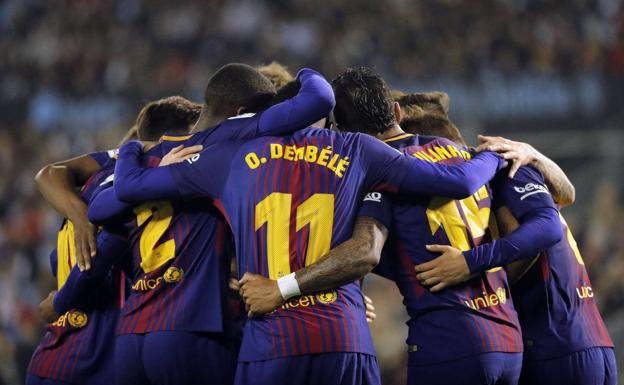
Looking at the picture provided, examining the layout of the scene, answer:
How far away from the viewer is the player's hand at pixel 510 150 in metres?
4.75

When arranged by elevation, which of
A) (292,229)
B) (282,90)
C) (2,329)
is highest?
(282,90)

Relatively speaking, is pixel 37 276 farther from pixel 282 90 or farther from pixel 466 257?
pixel 466 257

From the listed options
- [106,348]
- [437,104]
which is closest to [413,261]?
[437,104]

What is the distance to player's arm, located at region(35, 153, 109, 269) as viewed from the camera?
16.0ft

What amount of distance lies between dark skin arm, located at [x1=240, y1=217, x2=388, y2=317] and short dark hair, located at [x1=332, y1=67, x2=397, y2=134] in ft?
2.57

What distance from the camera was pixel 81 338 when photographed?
5051 millimetres

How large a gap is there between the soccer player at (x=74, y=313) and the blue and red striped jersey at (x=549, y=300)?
2.12 metres

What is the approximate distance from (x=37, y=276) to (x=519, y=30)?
25.8 feet

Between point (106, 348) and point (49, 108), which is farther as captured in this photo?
point (49, 108)

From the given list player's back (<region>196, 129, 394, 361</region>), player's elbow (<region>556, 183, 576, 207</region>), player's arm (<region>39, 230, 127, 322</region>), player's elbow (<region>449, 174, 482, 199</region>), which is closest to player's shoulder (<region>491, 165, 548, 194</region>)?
player's elbow (<region>556, 183, 576, 207</region>)

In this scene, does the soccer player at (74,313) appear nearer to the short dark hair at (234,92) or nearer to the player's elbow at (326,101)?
the short dark hair at (234,92)

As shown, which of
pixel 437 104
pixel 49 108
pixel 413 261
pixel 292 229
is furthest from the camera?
pixel 49 108

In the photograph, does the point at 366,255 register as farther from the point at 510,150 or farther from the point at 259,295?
the point at 510,150

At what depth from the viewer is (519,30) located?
13.7 meters
